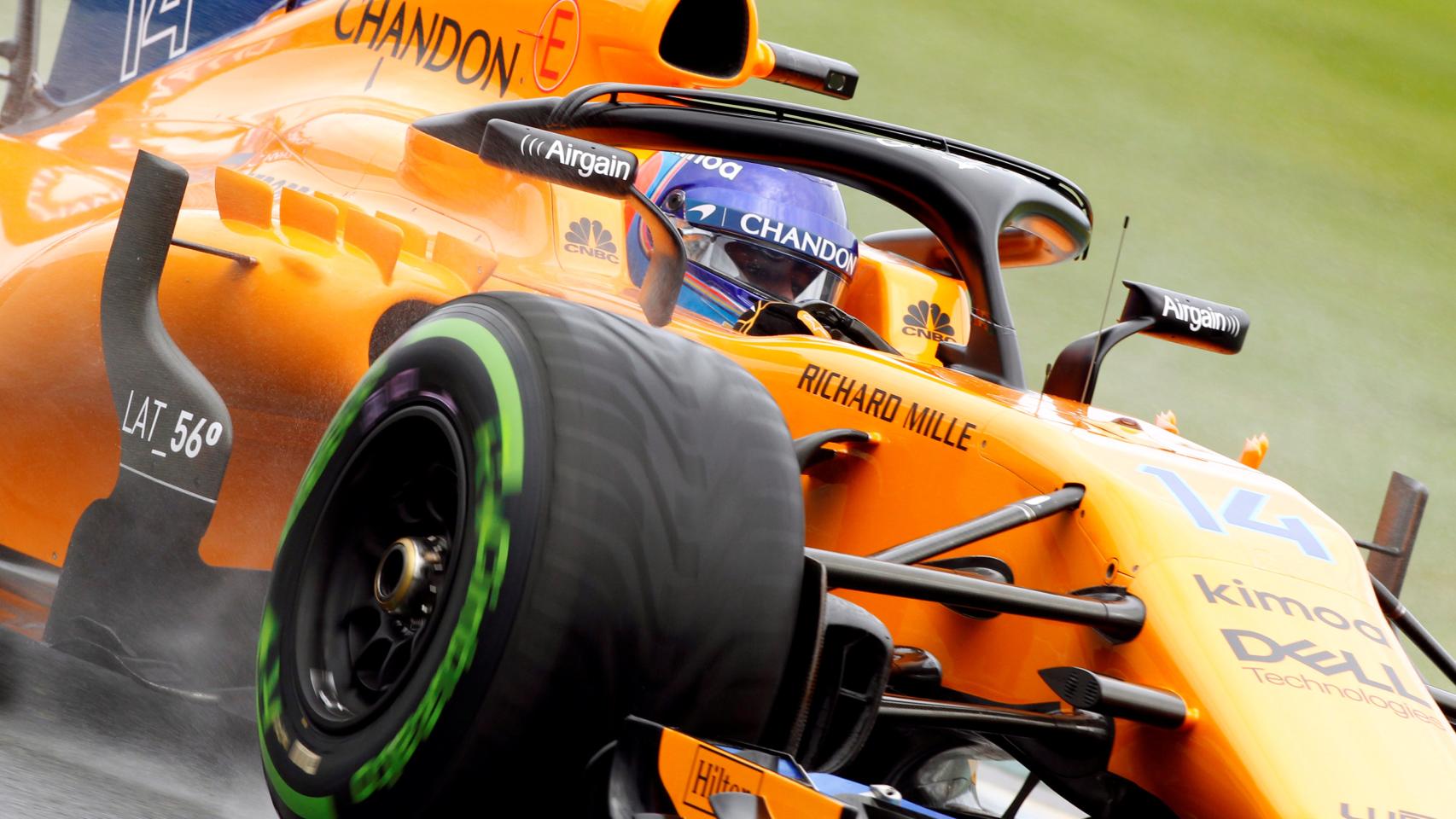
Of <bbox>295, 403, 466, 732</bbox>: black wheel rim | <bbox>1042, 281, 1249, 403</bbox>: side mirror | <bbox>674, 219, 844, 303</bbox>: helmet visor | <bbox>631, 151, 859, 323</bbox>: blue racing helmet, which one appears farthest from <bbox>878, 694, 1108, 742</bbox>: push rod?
<bbox>674, 219, 844, 303</bbox>: helmet visor

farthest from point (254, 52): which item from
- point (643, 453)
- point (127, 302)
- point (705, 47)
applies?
point (643, 453)

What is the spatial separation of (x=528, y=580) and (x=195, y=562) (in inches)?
54.4

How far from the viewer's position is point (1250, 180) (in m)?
11.4

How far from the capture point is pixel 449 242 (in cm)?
313

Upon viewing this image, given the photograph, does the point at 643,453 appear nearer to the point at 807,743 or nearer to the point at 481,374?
the point at 481,374

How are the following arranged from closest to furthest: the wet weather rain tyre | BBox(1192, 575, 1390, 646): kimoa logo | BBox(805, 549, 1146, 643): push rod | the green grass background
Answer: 1. the wet weather rain tyre
2. BBox(805, 549, 1146, 643): push rod
3. BBox(1192, 575, 1390, 646): kimoa logo
4. the green grass background

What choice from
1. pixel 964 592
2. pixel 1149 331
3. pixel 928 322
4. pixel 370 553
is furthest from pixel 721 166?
pixel 964 592

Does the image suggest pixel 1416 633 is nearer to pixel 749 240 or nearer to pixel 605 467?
pixel 605 467

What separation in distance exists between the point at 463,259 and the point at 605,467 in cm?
152

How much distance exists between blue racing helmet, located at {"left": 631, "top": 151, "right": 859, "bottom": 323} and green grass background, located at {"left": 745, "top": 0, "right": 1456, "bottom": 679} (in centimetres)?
571

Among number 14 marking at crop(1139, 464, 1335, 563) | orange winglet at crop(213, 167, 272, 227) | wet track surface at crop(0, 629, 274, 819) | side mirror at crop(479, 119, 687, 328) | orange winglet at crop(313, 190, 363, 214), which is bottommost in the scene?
wet track surface at crop(0, 629, 274, 819)

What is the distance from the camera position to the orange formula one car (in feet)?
5.55

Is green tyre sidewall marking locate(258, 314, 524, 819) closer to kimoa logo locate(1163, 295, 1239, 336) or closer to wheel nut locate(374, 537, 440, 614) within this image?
wheel nut locate(374, 537, 440, 614)

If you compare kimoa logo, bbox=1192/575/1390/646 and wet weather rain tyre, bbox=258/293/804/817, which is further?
kimoa logo, bbox=1192/575/1390/646
